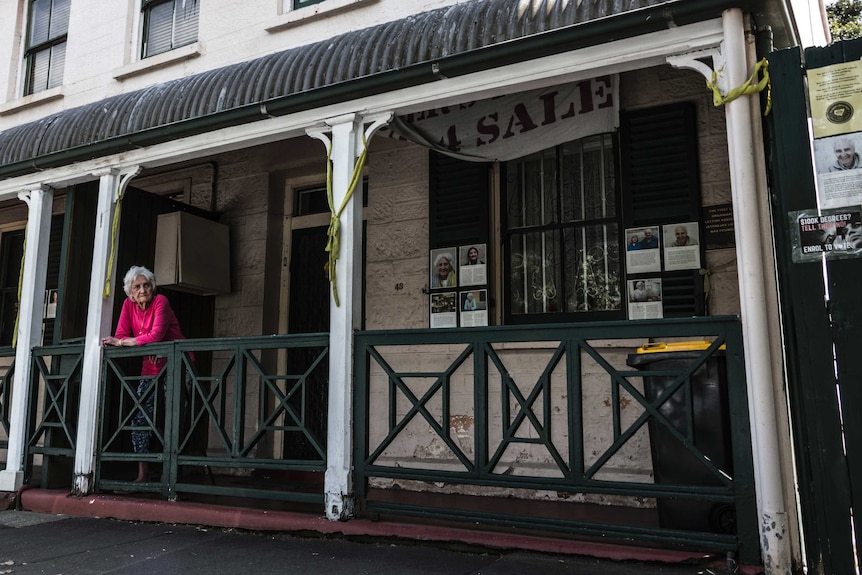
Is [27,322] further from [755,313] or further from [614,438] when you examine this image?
[755,313]

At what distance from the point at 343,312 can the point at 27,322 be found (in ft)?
11.2

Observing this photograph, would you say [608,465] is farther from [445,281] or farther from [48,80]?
[48,80]

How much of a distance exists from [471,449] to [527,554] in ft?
6.75

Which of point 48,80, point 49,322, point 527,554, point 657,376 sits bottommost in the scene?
point 527,554

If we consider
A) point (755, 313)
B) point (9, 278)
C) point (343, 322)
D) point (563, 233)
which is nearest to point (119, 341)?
point (343, 322)

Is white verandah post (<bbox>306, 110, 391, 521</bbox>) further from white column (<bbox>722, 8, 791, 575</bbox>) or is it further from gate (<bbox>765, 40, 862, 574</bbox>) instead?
gate (<bbox>765, 40, 862, 574</bbox>)

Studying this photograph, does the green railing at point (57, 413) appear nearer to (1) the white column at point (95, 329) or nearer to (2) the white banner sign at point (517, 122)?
(1) the white column at point (95, 329)

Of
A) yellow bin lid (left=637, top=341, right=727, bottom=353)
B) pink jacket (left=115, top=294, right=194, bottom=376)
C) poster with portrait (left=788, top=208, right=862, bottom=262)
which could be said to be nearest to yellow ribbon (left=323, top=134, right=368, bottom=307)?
pink jacket (left=115, top=294, right=194, bottom=376)

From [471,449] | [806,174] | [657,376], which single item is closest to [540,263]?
[471,449]

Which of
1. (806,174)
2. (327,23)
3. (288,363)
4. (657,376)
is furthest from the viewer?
(288,363)

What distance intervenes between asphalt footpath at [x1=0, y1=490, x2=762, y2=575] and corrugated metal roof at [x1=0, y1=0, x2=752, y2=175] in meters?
2.84

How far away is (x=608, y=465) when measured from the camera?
5.05 meters

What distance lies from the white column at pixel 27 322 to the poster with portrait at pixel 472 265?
12.5 ft

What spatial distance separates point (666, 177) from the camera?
5.06 meters
